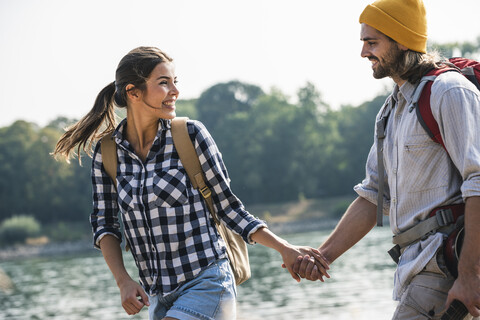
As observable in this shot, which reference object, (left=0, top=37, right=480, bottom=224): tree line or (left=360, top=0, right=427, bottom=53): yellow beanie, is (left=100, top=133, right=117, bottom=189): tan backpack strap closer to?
(left=360, top=0, right=427, bottom=53): yellow beanie

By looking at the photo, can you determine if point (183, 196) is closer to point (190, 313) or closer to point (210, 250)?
point (210, 250)

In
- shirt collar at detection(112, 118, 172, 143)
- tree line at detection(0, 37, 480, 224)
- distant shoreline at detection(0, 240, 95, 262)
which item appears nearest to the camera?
shirt collar at detection(112, 118, 172, 143)

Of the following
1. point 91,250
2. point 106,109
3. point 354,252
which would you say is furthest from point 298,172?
A: point 106,109

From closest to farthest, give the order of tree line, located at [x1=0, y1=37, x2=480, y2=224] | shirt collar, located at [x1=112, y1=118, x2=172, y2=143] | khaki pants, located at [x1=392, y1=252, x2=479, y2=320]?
khaki pants, located at [x1=392, y1=252, x2=479, y2=320], shirt collar, located at [x1=112, y1=118, x2=172, y2=143], tree line, located at [x1=0, y1=37, x2=480, y2=224]

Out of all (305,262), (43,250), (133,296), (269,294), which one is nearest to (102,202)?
(133,296)

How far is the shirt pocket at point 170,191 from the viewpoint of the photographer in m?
3.19

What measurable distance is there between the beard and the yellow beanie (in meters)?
0.04

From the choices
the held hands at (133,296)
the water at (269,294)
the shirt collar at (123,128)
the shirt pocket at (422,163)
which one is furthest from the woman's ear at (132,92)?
the water at (269,294)

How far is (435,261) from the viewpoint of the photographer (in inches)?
113

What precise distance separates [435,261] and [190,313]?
1.09m

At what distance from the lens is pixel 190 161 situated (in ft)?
10.8

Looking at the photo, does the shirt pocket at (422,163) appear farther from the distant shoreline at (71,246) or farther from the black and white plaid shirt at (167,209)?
the distant shoreline at (71,246)

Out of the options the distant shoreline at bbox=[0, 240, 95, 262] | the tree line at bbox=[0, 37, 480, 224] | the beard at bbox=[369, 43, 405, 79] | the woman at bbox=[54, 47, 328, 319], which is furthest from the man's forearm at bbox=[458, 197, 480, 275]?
the tree line at bbox=[0, 37, 480, 224]

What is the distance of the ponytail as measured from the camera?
3643mm
